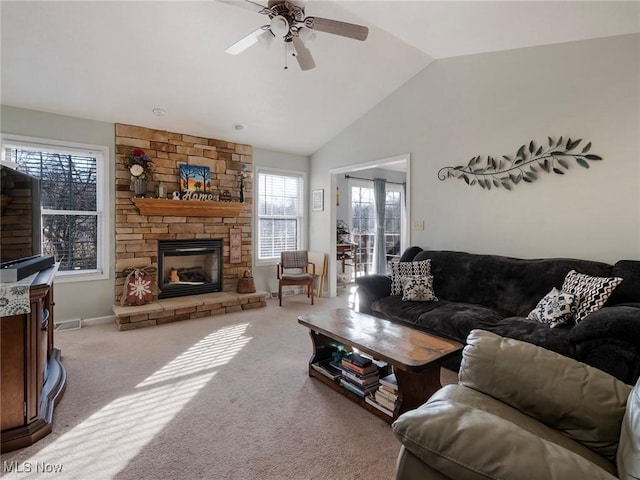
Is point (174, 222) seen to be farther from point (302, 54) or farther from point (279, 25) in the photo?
point (279, 25)

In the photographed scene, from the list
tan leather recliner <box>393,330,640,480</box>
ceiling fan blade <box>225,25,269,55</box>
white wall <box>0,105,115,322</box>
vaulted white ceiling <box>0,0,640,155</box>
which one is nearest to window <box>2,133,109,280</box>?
white wall <box>0,105,115,322</box>

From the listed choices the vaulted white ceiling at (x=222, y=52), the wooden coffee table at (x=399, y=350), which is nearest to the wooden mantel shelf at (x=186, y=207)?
the vaulted white ceiling at (x=222, y=52)

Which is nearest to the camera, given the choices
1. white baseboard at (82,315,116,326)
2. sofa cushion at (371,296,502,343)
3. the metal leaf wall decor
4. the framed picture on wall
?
sofa cushion at (371,296,502,343)

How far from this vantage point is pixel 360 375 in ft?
7.53

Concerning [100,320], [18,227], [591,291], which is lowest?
[100,320]

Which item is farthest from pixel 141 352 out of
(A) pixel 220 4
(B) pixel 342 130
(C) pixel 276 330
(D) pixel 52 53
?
(B) pixel 342 130

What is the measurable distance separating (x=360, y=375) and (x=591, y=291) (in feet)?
5.89

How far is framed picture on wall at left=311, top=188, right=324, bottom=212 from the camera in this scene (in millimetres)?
5730

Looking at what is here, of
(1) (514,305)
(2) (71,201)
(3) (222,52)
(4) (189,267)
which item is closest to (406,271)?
(1) (514,305)

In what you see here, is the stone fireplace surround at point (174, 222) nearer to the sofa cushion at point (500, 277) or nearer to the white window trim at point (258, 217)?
the white window trim at point (258, 217)

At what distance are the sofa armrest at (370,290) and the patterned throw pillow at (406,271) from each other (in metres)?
0.08

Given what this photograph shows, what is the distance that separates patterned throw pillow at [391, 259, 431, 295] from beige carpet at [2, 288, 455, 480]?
112cm

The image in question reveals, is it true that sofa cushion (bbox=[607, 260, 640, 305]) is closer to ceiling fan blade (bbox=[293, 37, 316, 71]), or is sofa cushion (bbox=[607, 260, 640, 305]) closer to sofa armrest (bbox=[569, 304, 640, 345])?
sofa armrest (bbox=[569, 304, 640, 345])

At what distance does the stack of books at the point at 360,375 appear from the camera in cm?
229
